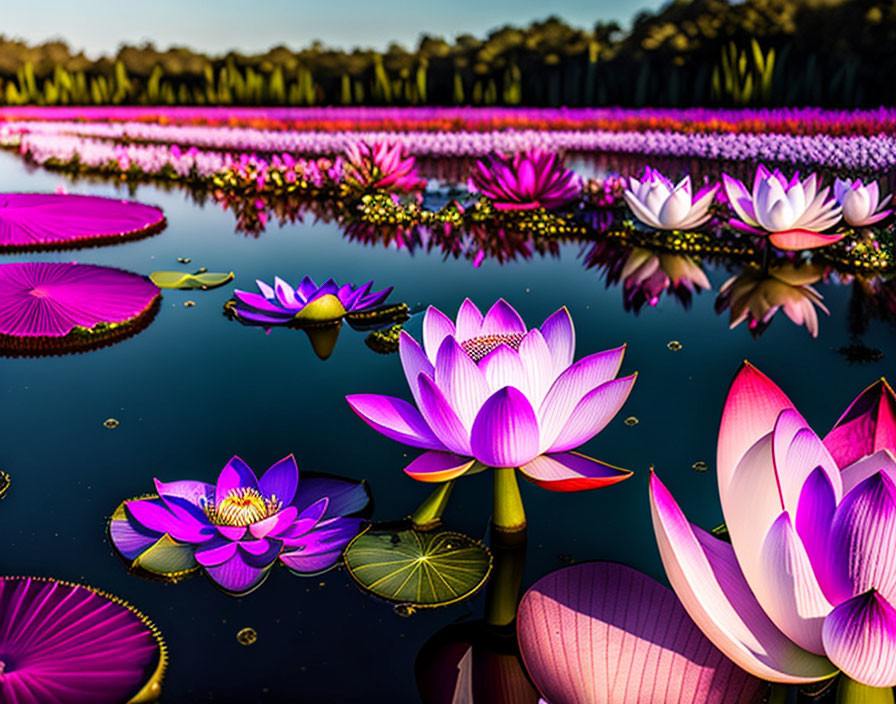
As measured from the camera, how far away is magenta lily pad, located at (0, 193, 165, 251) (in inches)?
122

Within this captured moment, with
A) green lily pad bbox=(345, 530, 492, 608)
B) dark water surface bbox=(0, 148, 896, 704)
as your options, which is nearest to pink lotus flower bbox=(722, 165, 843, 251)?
dark water surface bbox=(0, 148, 896, 704)

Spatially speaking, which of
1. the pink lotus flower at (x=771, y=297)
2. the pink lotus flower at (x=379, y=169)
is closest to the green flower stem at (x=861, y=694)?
the pink lotus flower at (x=771, y=297)

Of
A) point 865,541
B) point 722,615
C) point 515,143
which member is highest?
point 515,143

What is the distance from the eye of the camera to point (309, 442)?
1509 millimetres

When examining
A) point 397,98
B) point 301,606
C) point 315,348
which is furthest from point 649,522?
point 397,98

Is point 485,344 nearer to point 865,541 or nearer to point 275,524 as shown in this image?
point 275,524

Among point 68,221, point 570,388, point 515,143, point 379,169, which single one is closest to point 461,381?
point 570,388

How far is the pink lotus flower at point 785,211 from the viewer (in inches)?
108

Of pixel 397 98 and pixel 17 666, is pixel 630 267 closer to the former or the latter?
pixel 17 666

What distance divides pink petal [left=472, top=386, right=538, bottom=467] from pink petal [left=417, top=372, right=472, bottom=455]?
30 millimetres

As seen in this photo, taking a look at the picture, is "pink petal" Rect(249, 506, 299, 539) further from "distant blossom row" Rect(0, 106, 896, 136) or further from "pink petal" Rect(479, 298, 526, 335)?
"distant blossom row" Rect(0, 106, 896, 136)

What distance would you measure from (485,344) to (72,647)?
0.75 metres

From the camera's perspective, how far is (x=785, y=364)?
1.94m

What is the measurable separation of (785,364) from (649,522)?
2.94 feet
